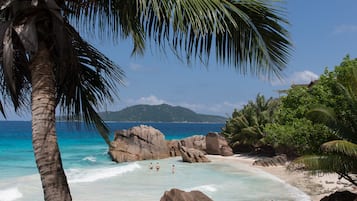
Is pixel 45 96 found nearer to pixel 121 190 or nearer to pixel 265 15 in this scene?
pixel 265 15

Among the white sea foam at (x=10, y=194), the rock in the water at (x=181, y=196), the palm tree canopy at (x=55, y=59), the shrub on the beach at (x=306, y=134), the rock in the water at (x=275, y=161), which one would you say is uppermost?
the palm tree canopy at (x=55, y=59)

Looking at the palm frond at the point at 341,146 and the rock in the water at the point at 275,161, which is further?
the rock in the water at the point at 275,161

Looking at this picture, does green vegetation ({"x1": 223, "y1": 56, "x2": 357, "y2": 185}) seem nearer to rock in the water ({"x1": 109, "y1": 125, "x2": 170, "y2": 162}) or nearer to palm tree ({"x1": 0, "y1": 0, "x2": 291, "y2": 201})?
palm tree ({"x1": 0, "y1": 0, "x2": 291, "y2": 201})

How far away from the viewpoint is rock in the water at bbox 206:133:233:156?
36250 mm

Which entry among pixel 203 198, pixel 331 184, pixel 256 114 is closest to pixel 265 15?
pixel 203 198

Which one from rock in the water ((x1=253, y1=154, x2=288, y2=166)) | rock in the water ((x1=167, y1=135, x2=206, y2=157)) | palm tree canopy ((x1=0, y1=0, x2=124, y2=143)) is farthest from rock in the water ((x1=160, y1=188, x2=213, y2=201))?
rock in the water ((x1=167, y1=135, x2=206, y2=157))

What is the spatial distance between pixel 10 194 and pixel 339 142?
1628 centimetres

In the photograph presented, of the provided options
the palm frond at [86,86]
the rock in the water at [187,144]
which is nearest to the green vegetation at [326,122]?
the palm frond at [86,86]

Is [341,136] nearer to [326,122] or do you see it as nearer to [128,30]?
[326,122]

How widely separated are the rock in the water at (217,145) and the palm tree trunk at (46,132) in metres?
33.6

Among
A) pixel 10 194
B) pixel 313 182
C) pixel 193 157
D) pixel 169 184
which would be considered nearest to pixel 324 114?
pixel 313 182

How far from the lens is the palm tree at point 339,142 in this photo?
27.8 feet

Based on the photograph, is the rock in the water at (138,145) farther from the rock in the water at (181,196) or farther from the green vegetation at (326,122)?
the rock in the water at (181,196)

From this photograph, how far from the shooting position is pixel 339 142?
323 inches
